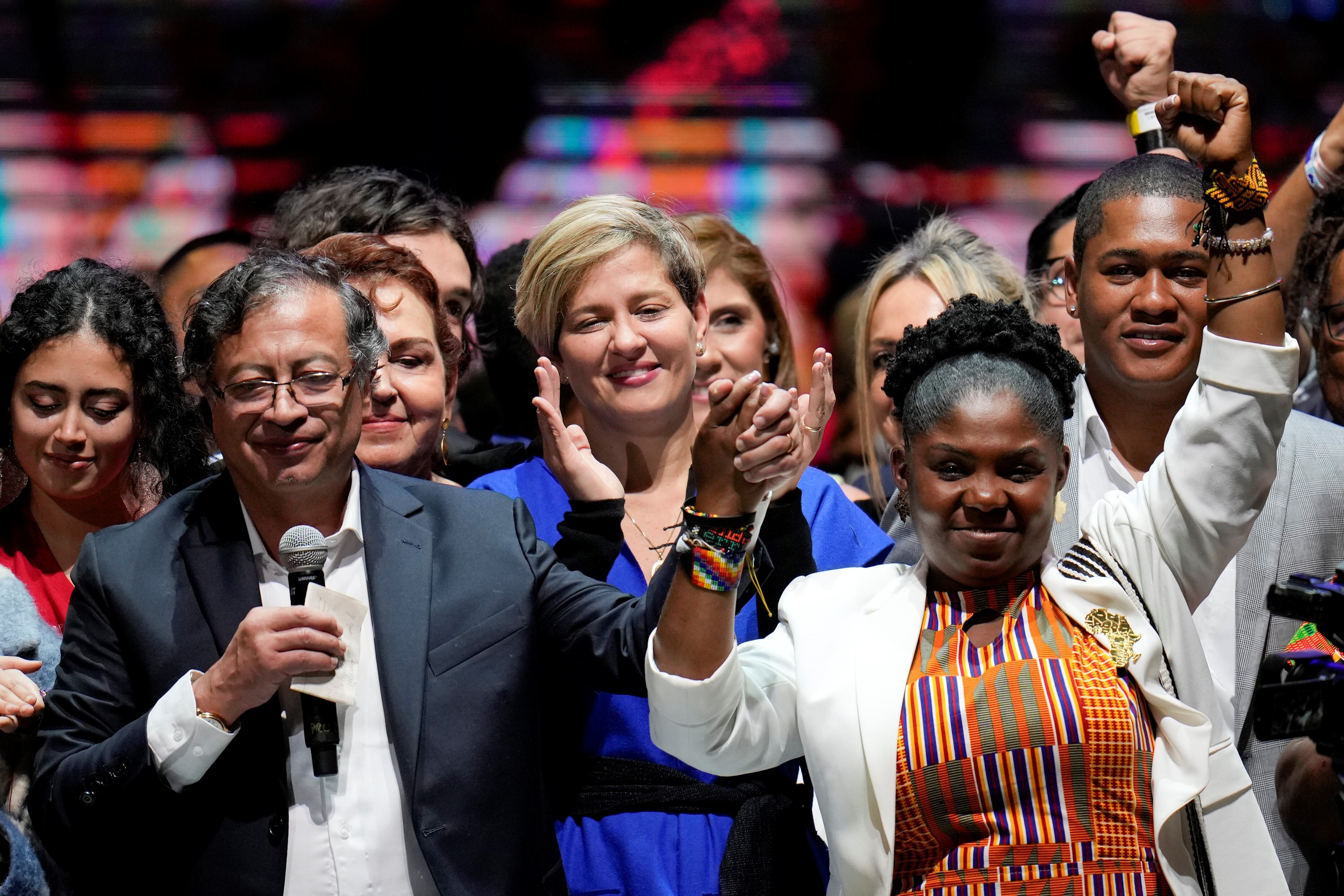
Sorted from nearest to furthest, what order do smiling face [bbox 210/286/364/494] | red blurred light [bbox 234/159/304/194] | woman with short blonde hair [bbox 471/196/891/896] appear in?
smiling face [bbox 210/286/364/494]
woman with short blonde hair [bbox 471/196/891/896]
red blurred light [bbox 234/159/304/194]

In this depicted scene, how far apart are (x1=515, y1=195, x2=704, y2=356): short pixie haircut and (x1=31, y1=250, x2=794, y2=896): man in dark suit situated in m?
0.49

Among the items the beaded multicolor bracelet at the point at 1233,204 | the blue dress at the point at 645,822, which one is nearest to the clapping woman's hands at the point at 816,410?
the blue dress at the point at 645,822

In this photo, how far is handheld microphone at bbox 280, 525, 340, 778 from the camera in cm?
201

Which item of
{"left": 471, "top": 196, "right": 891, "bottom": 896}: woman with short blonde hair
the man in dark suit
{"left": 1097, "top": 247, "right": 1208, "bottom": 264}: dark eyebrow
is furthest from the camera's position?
{"left": 1097, "top": 247, "right": 1208, "bottom": 264}: dark eyebrow

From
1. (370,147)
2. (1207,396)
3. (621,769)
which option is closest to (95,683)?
(621,769)

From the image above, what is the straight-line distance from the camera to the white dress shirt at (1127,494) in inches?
97.5

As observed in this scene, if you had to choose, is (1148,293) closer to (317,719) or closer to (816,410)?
(816,410)

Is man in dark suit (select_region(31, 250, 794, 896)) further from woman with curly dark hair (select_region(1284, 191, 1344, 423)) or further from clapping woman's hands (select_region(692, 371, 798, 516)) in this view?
woman with curly dark hair (select_region(1284, 191, 1344, 423))

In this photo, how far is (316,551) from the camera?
210 cm

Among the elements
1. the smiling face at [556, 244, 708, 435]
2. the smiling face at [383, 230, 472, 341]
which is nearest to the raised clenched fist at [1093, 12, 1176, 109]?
the smiling face at [556, 244, 708, 435]

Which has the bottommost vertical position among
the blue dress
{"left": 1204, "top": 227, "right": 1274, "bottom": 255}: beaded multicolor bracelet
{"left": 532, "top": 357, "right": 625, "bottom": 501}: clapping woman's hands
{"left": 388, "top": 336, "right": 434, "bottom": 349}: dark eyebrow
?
the blue dress

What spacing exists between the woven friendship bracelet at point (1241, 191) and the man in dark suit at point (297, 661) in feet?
3.41

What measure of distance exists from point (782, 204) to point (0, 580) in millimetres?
3373

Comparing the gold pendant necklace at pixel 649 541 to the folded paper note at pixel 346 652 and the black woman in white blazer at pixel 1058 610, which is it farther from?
the folded paper note at pixel 346 652
